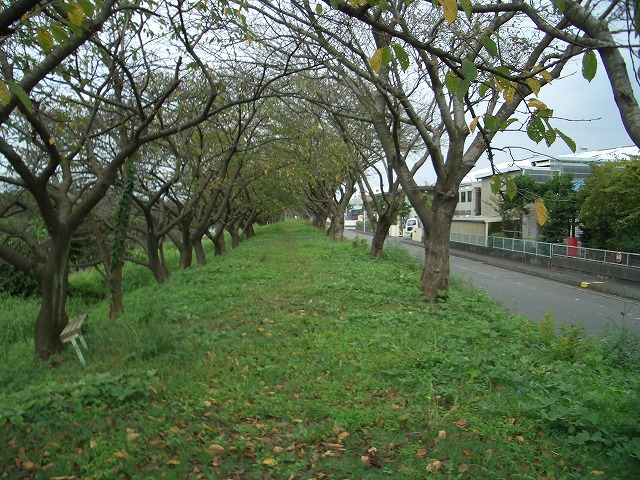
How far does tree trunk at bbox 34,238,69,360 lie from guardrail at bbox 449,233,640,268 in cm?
2161

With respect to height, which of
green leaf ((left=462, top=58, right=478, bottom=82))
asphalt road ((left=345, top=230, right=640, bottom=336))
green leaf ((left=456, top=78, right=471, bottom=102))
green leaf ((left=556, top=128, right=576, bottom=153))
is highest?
green leaf ((left=462, top=58, right=478, bottom=82))

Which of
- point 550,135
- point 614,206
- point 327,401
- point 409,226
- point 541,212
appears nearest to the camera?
point 550,135

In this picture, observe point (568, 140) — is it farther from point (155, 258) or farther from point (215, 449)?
point (155, 258)

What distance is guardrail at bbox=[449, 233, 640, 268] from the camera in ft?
74.9

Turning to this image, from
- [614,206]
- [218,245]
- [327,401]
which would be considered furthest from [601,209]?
[327,401]

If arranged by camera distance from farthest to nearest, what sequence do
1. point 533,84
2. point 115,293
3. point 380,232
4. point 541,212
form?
point 380,232 → point 115,293 → point 533,84 → point 541,212

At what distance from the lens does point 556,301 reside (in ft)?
55.8

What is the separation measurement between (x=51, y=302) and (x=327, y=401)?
177 inches

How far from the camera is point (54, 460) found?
3.91 metres

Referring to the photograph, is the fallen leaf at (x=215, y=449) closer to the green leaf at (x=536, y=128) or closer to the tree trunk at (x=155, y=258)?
the green leaf at (x=536, y=128)

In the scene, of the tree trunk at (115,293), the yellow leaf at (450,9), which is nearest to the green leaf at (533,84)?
the yellow leaf at (450,9)

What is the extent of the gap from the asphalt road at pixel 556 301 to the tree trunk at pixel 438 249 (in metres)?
2.35

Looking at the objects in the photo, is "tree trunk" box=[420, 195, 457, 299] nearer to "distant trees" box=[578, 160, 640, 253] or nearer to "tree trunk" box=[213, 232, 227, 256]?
"distant trees" box=[578, 160, 640, 253]

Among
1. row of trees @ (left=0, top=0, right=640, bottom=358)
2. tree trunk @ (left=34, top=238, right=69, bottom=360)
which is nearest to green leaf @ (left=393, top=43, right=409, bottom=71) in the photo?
row of trees @ (left=0, top=0, right=640, bottom=358)
